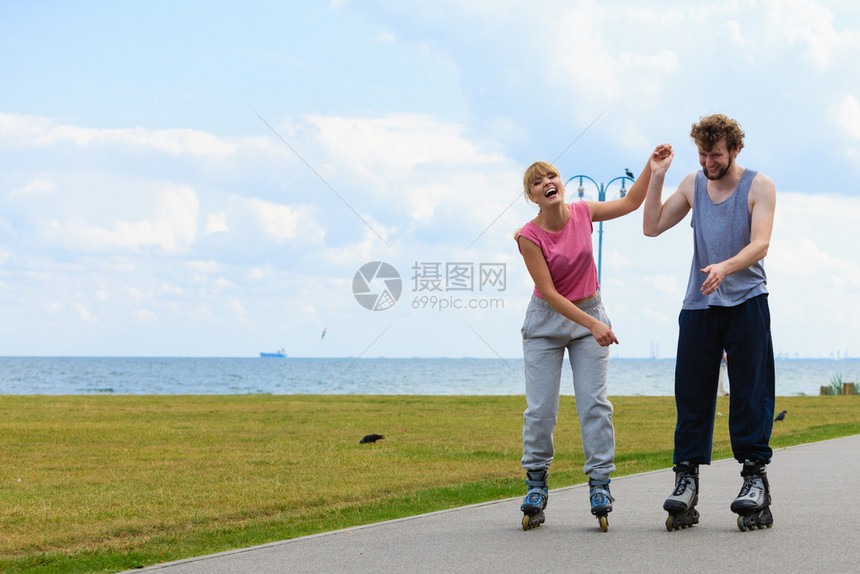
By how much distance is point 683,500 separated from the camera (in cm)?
482

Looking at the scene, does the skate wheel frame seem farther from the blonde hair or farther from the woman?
the blonde hair

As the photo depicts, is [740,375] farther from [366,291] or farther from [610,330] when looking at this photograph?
[366,291]

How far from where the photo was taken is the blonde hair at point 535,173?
5.04 meters

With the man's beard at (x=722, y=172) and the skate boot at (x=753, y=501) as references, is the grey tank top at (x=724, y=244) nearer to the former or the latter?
the man's beard at (x=722, y=172)

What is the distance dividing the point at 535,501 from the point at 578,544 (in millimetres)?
538

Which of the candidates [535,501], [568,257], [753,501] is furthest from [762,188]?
[535,501]

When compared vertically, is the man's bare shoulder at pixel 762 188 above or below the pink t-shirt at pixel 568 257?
above

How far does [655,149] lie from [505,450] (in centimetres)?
661

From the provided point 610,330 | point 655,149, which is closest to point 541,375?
point 610,330

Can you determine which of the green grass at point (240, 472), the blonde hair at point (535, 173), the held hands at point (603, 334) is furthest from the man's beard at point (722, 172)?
the green grass at point (240, 472)

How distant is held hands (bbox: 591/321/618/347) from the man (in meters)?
0.45

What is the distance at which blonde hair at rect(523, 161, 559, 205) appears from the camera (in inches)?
199

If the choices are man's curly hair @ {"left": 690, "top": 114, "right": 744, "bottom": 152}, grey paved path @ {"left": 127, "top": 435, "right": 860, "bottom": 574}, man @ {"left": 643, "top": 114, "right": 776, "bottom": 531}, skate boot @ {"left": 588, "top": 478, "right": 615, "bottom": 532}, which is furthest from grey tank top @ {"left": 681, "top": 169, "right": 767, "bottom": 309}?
grey paved path @ {"left": 127, "top": 435, "right": 860, "bottom": 574}

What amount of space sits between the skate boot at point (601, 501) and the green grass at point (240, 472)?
1493 millimetres
